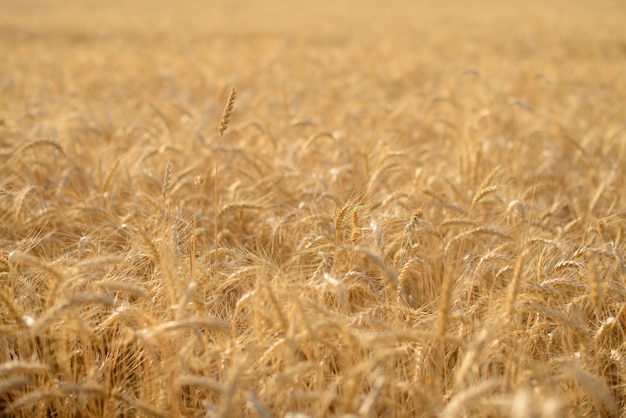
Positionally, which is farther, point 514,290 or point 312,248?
point 312,248

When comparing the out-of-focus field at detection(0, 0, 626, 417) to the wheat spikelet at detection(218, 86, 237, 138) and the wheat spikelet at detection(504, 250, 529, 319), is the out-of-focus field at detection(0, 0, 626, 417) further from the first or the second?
the wheat spikelet at detection(218, 86, 237, 138)

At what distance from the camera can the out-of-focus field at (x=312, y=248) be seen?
1.39m

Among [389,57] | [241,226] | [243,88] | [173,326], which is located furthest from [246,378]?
[389,57]

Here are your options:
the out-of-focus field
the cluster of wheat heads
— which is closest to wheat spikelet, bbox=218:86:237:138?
the cluster of wheat heads

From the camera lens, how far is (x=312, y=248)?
6.32ft

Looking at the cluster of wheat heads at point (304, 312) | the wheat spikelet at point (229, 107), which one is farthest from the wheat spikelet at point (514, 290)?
the wheat spikelet at point (229, 107)

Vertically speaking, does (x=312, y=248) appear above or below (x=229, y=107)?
below

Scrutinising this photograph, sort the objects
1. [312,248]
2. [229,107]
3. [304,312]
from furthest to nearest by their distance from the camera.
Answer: [312,248], [229,107], [304,312]

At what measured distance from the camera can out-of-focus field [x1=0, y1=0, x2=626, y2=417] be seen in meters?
1.39

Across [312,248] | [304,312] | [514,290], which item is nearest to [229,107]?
[312,248]

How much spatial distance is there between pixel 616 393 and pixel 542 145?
2729 mm

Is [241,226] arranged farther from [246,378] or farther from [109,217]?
[246,378]

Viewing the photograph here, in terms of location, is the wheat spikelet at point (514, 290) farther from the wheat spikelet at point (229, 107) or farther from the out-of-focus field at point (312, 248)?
the wheat spikelet at point (229, 107)

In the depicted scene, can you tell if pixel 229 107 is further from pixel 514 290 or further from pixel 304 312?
pixel 514 290
